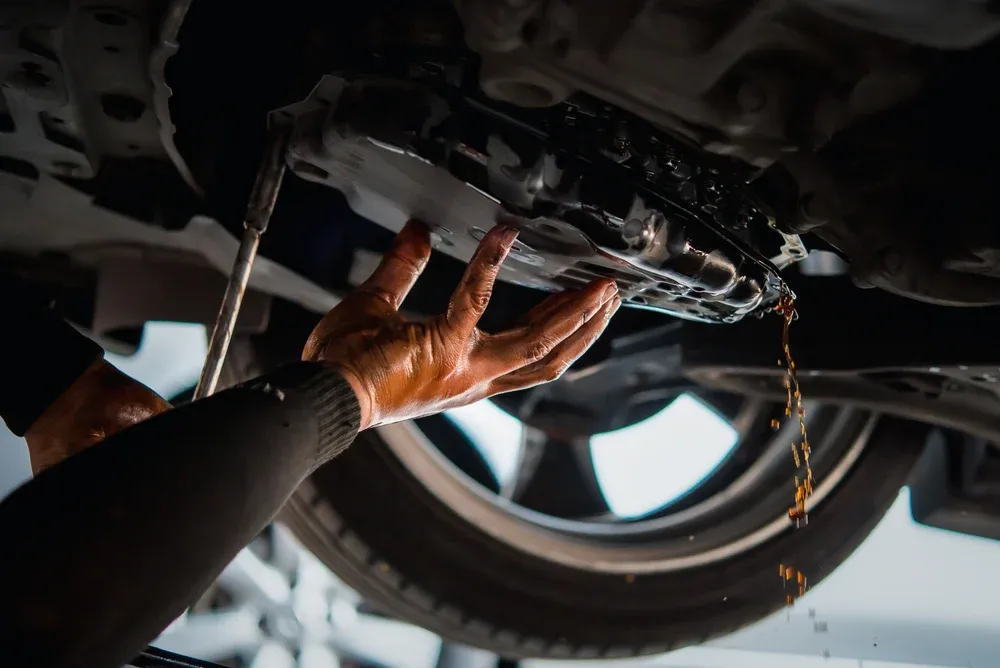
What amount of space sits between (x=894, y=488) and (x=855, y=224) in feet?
2.46

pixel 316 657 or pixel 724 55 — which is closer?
pixel 724 55

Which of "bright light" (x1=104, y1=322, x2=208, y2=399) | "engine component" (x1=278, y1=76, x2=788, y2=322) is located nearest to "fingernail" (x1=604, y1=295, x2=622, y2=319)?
"engine component" (x1=278, y1=76, x2=788, y2=322)

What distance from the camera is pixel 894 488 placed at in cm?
124

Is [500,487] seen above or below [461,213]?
below

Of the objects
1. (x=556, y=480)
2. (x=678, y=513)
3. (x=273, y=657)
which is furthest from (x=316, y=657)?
(x=678, y=513)

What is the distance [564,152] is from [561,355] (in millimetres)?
317

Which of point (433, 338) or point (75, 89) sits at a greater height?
point (75, 89)

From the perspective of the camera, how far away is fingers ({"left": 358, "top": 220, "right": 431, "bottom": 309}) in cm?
82

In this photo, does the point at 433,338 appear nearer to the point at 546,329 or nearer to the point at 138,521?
the point at 546,329

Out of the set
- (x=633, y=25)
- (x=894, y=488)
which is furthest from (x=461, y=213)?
(x=894, y=488)

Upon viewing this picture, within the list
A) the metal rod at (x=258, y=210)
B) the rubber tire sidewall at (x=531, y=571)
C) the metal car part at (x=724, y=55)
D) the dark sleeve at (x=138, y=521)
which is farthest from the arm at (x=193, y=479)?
the rubber tire sidewall at (x=531, y=571)

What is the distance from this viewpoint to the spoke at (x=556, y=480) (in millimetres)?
1653

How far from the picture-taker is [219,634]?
168 centimetres

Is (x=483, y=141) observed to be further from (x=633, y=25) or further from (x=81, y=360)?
(x=81, y=360)
